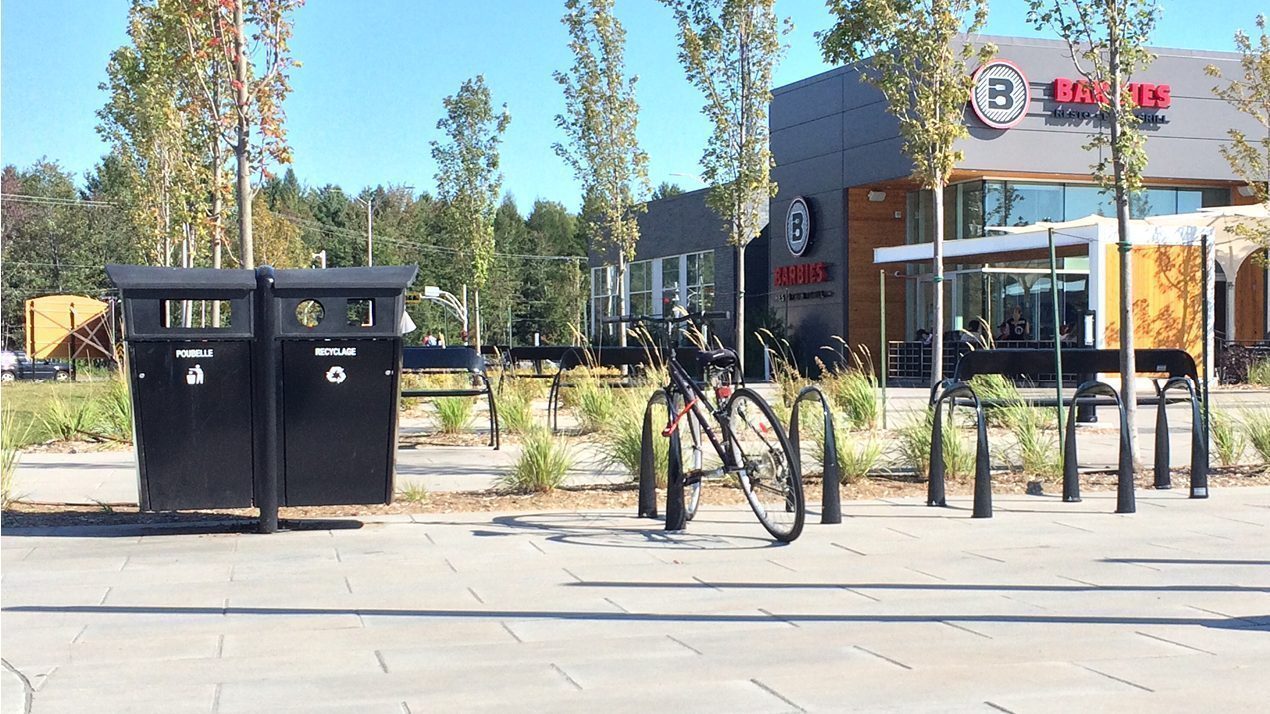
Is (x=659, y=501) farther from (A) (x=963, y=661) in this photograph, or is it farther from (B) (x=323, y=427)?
(A) (x=963, y=661)

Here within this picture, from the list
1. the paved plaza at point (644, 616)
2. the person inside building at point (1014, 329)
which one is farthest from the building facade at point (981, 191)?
the paved plaza at point (644, 616)

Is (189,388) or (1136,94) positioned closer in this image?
(189,388)

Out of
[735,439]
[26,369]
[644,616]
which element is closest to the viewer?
[644,616]

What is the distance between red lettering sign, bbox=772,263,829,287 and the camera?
4219cm

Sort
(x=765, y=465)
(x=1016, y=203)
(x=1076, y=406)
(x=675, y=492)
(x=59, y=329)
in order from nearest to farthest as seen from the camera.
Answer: (x=765, y=465) → (x=675, y=492) → (x=1076, y=406) → (x=1016, y=203) → (x=59, y=329)

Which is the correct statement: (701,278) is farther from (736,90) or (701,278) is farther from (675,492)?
(675,492)

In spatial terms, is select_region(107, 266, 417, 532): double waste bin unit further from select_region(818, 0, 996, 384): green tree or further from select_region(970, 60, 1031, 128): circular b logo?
select_region(970, 60, 1031, 128): circular b logo

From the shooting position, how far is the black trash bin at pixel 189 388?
7.52m

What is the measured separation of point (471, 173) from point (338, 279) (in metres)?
31.8

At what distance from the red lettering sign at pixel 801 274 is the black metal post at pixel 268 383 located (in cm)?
3525

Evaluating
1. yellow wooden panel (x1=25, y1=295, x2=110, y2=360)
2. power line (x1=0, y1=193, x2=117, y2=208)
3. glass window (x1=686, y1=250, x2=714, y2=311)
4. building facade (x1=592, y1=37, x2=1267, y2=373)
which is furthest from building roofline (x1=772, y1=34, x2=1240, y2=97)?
power line (x1=0, y1=193, x2=117, y2=208)

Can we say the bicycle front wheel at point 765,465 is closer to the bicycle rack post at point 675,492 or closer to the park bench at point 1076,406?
the bicycle rack post at point 675,492

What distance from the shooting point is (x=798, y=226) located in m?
43.1

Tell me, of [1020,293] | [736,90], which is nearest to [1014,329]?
[1020,293]
